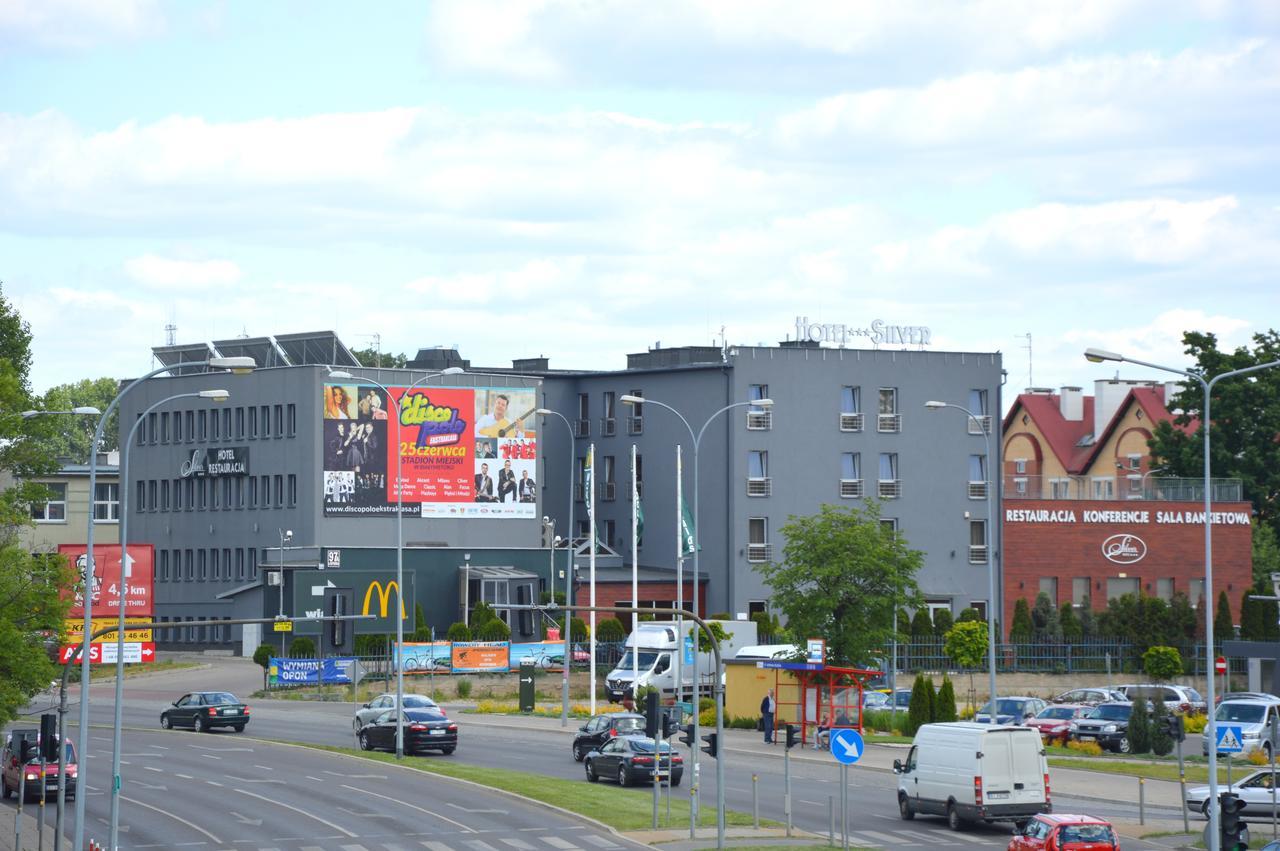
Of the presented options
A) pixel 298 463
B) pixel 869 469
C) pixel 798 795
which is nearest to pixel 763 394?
pixel 869 469

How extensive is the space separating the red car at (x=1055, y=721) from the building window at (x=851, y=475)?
3306cm

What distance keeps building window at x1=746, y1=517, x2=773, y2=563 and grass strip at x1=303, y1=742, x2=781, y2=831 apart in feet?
136

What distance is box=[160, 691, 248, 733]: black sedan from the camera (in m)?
60.7

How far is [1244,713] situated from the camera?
185 ft

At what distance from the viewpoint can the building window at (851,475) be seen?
9325 centimetres

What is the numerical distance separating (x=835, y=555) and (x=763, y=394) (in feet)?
116

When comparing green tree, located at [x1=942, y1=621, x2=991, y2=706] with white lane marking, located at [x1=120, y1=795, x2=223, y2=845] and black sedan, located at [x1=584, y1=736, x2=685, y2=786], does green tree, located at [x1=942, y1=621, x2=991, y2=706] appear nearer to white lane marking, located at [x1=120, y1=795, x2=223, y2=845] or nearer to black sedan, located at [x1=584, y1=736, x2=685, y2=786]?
black sedan, located at [x1=584, y1=736, x2=685, y2=786]

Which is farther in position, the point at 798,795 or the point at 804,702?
the point at 804,702

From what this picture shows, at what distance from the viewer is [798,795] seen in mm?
45062

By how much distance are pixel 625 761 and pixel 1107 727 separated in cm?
1902

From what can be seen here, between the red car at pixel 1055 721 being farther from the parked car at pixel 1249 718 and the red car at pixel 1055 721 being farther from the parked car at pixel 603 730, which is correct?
the parked car at pixel 603 730

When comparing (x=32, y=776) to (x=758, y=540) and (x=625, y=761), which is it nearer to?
(x=625, y=761)

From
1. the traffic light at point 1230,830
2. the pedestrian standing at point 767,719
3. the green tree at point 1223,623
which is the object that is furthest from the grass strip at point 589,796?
the green tree at point 1223,623

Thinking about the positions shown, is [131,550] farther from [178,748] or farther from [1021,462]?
[1021,462]
